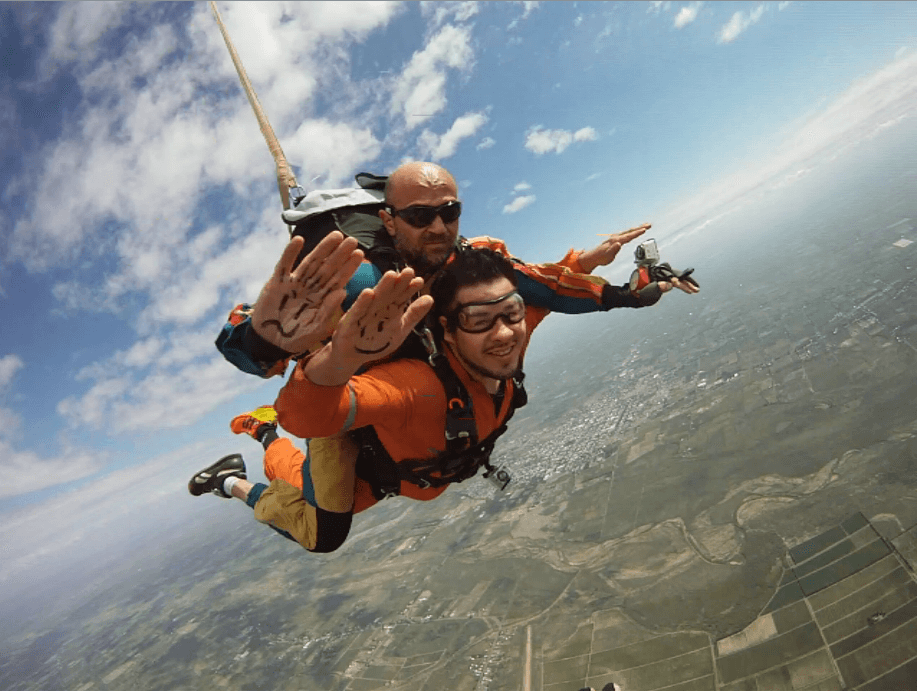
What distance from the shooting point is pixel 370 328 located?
63.6 inches

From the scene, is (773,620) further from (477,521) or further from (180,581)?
(180,581)

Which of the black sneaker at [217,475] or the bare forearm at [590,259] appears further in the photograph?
the black sneaker at [217,475]

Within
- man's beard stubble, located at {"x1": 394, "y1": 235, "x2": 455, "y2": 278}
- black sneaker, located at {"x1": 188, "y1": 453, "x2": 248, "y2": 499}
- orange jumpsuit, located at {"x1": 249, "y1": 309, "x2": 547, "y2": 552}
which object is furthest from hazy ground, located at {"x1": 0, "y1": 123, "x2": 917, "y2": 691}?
man's beard stubble, located at {"x1": 394, "y1": 235, "x2": 455, "y2": 278}

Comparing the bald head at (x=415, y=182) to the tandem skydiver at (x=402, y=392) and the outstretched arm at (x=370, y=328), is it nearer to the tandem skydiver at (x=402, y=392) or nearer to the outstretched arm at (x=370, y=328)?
the tandem skydiver at (x=402, y=392)

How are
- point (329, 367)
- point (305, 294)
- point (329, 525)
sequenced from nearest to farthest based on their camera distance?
point (305, 294), point (329, 367), point (329, 525)

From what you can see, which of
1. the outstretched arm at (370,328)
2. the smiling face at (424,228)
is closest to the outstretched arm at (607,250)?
the smiling face at (424,228)

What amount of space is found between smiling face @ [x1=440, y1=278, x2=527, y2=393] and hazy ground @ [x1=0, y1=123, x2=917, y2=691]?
78.0 ft

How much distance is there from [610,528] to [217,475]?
197ft

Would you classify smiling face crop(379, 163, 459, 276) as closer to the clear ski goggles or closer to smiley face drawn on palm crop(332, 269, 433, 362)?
the clear ski goggles

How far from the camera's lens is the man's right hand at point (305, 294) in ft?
4.91

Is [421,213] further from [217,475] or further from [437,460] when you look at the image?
[217,475]

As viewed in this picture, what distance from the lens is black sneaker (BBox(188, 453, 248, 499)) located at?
209 inches

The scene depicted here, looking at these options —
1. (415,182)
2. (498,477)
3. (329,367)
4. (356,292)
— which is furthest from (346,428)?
(498,477)

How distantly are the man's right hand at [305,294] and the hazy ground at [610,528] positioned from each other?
24.9 meters
